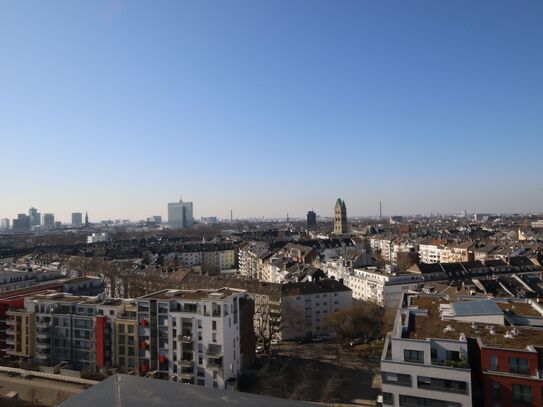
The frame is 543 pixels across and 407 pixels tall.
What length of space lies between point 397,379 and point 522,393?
12.5 feet

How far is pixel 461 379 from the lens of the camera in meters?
14.1

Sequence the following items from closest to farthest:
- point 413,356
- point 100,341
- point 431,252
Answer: point 413,356
point 100,341
point 431,252

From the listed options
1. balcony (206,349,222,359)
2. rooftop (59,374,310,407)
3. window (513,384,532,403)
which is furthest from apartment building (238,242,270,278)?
rooftop (59,374,310,407)

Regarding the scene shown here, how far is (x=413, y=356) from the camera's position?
49.5ft

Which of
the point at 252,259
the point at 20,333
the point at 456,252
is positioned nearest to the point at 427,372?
the point at 20,333

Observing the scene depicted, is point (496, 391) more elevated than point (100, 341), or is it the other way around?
point (496, 391)

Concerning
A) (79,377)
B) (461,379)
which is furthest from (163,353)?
(461,379)

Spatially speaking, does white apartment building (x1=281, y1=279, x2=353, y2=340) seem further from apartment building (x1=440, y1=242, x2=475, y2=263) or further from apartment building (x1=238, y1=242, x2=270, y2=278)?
apartment building (x1=440, y1=242, x2=475, y2=263)

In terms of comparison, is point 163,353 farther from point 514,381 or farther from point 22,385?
point 514,381

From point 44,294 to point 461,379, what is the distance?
27.4 m

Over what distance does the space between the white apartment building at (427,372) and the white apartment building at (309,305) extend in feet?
65.0

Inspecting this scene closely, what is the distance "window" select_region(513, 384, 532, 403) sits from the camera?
13578 millimetres

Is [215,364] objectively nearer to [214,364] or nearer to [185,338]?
[214,364]

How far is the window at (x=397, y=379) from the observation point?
14859 mm
